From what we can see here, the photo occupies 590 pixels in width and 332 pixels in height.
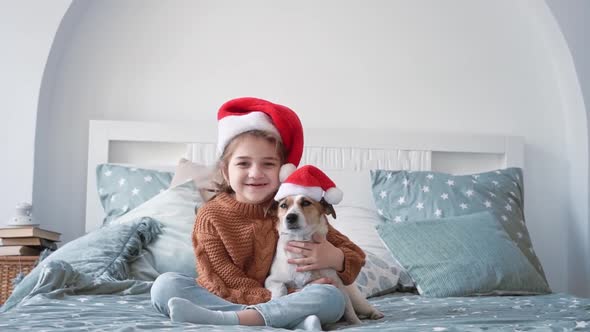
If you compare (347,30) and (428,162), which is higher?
(347,30)

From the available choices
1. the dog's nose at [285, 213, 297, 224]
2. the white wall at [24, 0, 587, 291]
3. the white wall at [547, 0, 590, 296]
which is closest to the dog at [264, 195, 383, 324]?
the dog's nose at [285, 213, 297, 224]

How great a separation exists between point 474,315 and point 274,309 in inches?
23.0

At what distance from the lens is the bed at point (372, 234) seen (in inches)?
71.7

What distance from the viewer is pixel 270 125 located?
1963 mm

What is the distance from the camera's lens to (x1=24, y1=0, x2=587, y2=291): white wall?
3.32 meters

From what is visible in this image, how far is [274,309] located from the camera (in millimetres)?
1568

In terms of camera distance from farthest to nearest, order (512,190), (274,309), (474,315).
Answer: (512,190), (474,315), (274,309)

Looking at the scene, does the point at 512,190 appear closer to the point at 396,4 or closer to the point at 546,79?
the point at 546,79

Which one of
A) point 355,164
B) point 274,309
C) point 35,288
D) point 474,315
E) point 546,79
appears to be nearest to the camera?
point 274,309

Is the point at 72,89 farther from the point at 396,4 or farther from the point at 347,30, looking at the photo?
the point at 396,4

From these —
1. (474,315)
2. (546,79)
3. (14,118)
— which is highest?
(546,79)

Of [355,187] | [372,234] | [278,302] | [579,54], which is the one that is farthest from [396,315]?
[579,54]

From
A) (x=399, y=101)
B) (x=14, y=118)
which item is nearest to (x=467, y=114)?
(x=399, y=101)

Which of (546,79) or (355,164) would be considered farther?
(546,79)
